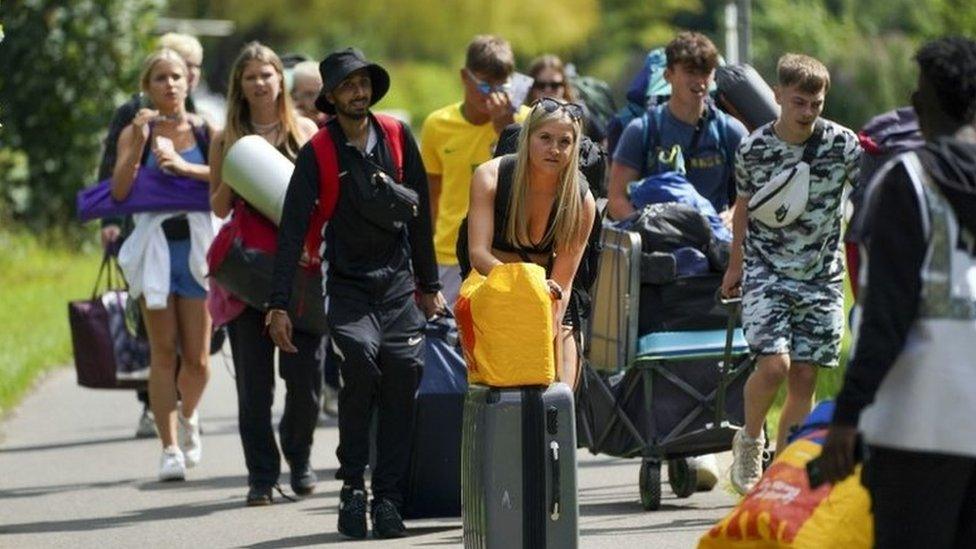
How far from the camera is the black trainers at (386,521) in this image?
9609 millimetres

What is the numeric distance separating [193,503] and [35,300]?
1215 centimetres

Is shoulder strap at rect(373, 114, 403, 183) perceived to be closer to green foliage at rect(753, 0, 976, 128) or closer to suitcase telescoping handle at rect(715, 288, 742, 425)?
suitcase telescoping handle at rect(715, 288, 742, 425)

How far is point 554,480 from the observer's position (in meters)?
8.04

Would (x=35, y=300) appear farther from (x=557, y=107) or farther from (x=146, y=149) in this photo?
(x=557, y=107)

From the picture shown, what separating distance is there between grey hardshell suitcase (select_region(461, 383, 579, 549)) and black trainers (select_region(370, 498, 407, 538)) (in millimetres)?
1581

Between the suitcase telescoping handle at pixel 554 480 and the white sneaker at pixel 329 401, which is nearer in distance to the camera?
the suitcase telescoping handle at pixel 554 480

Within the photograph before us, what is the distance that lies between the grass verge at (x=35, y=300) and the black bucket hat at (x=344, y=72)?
234 inches

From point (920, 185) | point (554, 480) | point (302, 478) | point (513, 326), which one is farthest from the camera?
point (302, 478)

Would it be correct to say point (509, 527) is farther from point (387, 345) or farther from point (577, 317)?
point (387, 345)

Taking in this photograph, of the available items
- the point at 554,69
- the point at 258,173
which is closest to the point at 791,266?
the point at 258,173

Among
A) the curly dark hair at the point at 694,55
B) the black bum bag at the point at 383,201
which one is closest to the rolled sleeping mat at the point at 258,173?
the black bum bag at the point at 383,201

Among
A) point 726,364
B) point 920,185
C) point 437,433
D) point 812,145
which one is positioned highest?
point 812,145

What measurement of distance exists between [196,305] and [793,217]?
144 inches

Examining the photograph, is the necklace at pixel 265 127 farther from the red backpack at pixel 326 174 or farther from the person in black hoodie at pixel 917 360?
the person in black hoodie at pixel 917 360
